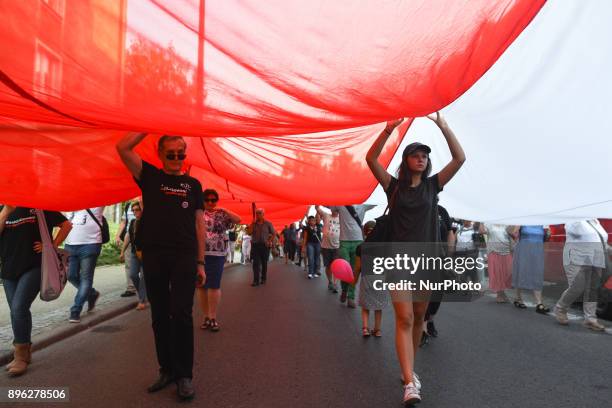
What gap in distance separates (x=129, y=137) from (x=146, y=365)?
84.2 inches

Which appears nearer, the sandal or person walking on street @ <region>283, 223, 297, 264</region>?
the sandal

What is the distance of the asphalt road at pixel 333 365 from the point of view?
3.11 meters

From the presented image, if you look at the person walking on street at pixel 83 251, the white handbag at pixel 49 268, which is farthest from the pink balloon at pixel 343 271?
the person walking on street at pixel 83 251

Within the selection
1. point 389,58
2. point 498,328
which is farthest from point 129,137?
point 498,328

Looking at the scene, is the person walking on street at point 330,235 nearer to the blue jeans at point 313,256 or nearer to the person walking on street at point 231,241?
the blue jeans at point 313,256

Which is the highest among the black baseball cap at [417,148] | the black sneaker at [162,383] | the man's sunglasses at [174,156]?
the black baseball cap at [417,148]

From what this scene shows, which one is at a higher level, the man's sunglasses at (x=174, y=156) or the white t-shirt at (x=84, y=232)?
the man's sunglasses at (x=174, y=156)

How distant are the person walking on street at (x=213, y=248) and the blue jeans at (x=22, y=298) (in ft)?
6.12

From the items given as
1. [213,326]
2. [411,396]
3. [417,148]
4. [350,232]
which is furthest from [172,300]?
[350,232]

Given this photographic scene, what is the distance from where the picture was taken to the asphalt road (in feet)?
10.2

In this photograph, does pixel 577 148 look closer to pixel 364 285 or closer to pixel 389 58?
pixel 389 58

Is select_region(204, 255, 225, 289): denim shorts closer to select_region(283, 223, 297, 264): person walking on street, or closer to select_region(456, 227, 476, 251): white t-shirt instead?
select_region(456, 227, 476, 251): white t-shirt

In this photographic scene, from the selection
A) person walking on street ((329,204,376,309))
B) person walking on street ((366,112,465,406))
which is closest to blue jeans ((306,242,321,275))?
person walking on street ((329,204,376,309))

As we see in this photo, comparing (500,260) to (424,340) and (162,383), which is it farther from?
(162,383)
